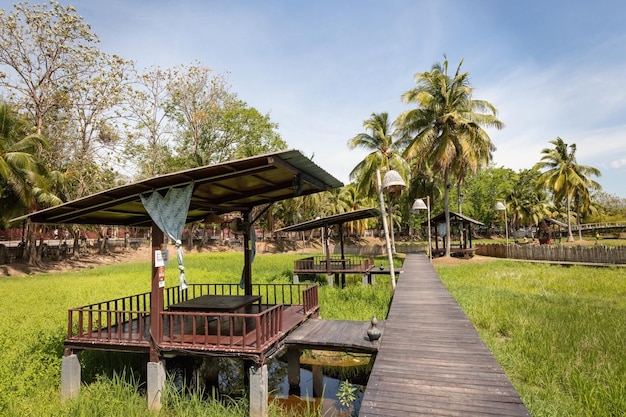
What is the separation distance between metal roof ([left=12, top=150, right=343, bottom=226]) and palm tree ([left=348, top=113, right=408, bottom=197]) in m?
23.3

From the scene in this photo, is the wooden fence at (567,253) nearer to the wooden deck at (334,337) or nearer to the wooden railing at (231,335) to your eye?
the wooden deck at (334,337)

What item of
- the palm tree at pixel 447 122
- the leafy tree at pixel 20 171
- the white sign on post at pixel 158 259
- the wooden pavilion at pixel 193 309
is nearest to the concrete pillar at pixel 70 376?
the wooden pavilion at pixel 193 309

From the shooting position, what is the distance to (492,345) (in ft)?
26.0

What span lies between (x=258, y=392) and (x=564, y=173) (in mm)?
44556

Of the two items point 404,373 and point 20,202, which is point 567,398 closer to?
point 404,373

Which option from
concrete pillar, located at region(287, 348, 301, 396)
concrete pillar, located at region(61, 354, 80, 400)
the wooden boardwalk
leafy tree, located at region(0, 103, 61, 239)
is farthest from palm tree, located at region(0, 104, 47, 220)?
the wooden boardwalk

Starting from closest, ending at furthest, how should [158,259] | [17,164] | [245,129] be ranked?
[158,259] < [17,164] < [245,129]

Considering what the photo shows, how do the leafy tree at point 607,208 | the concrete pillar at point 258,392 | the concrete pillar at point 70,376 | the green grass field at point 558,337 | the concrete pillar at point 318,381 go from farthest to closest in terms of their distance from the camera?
the leafy tree at point 607,208 < the concrete pillar at point 318,381 < the concrete pillar at point 70,376 < the concrete pillar at point 258,392 < the green grass field at point 558,337

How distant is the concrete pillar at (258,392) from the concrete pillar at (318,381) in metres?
2.29

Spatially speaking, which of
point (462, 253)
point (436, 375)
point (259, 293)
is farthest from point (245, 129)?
point (436, 375)

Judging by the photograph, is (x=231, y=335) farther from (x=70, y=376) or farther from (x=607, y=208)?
(x=607, y=208)

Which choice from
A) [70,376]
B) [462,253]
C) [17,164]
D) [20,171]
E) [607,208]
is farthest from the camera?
[607,208]

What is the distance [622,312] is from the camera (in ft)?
33.5

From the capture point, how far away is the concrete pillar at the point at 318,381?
834 centimetres
